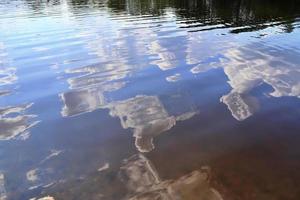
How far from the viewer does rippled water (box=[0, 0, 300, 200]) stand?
25.6 ft

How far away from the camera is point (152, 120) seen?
35.8ft

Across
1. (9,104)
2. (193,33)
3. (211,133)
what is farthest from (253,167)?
(193,33)

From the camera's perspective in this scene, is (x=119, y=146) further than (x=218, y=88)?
No

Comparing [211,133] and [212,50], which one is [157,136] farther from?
[212,50]

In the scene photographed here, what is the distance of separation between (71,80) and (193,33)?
11880mm

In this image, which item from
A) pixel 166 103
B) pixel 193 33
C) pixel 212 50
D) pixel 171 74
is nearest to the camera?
pixel 166 103

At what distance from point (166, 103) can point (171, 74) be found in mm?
3355

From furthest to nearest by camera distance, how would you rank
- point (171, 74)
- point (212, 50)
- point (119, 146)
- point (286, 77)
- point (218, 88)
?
1. point (212, 50)
2. point (171, 74)
3. point (286, 77)
4. point (218, 88)
5. point (119, 146)

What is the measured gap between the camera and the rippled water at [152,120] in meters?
7.81

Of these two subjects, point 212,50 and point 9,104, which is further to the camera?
point 212,50

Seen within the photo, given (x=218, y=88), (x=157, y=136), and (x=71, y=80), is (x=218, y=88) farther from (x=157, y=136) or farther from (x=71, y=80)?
(x=71, y=80)

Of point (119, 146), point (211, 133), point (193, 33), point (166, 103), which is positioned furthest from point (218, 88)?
point (193, 33)

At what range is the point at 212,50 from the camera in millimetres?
19469

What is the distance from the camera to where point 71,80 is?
1499 centimetres
